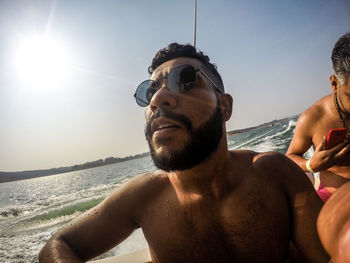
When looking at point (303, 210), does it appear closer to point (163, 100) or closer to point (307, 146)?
point (163, 100)

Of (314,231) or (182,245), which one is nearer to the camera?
(314,231)

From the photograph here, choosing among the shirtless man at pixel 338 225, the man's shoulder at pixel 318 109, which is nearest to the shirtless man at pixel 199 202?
the shirtless man at pixel 338 225

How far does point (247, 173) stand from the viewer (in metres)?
1.41

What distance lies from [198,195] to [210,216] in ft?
0.53

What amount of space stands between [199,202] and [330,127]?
5.84ft

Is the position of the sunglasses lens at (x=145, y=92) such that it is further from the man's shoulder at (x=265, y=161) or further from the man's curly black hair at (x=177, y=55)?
the man's shoulder at (x=265, y=161)

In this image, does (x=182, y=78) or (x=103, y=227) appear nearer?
(x=103, y=227)

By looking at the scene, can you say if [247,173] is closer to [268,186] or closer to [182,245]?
[268,186]

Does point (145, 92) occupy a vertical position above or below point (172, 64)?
below

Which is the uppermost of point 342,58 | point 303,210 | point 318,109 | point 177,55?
point 177,55

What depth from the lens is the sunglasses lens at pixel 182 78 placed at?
1586 mm

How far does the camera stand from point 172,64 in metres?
1.81

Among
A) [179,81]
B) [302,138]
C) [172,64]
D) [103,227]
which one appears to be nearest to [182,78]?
[179,81]

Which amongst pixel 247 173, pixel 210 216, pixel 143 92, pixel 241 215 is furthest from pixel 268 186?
pixel 143 92
